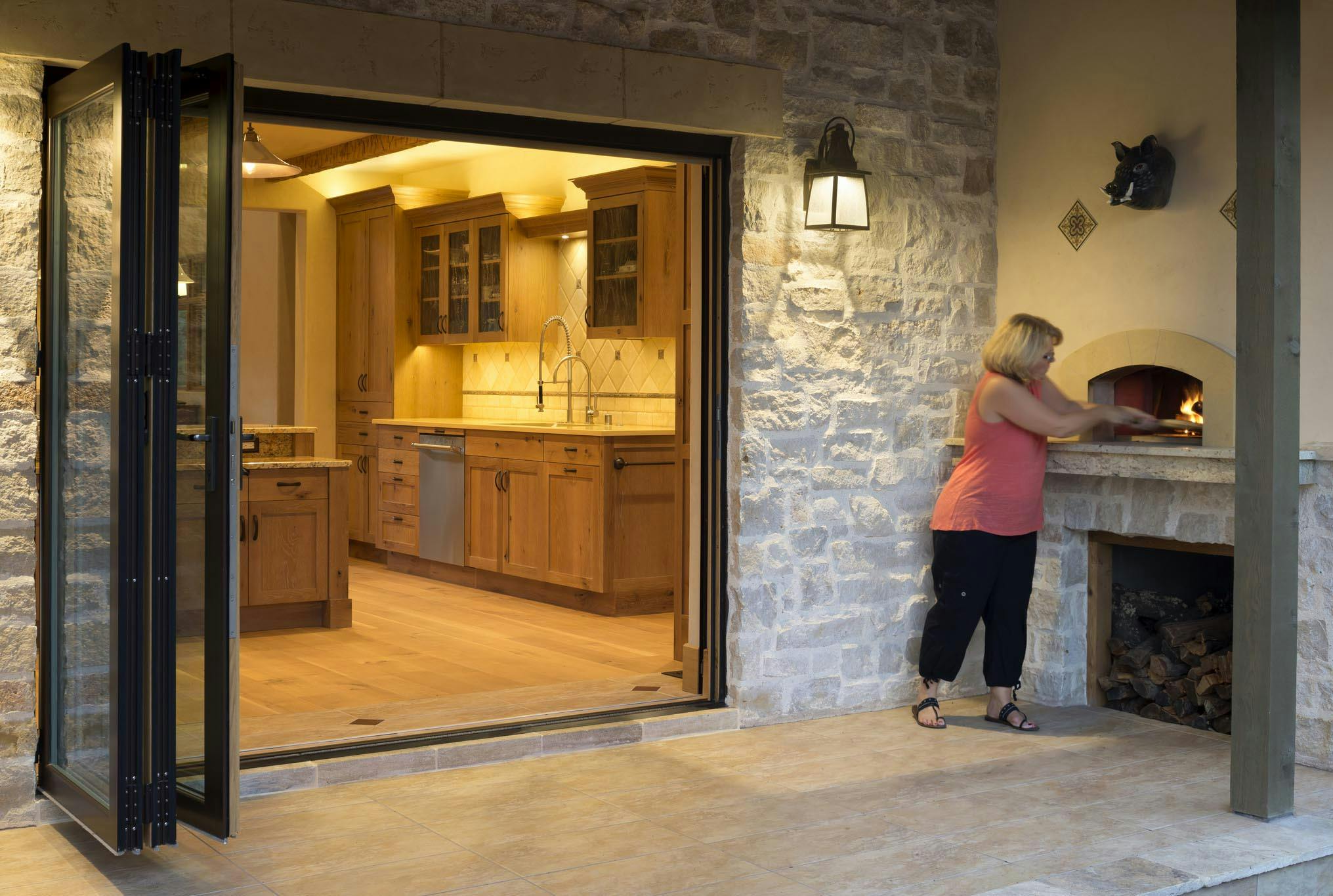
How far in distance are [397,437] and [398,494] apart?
1.29ft

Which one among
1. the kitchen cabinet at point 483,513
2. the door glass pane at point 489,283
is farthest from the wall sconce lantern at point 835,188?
the door glass pane at point 489,283

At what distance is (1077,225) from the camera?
5.58m

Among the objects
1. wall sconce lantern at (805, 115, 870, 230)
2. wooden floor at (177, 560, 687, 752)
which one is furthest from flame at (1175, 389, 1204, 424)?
wooden floor at (177, 560, 687, 752)

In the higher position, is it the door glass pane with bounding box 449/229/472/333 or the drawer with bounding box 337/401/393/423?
the door glass pane with bounding box 449/229/472/333

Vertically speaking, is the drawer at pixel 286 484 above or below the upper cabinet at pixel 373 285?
below

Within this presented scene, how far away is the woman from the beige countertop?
7.21 ft

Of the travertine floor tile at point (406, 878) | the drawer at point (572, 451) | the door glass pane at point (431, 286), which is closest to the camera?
the travertine floor tile at point (406, 878)

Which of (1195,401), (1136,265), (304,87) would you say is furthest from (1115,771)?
(304,87)

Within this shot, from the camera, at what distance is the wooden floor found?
5086 millimetres

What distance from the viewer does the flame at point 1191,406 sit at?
17.2 feet

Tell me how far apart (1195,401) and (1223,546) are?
570 millimetres

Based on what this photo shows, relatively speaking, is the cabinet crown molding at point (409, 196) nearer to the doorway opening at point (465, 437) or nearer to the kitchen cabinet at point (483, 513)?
the doorway opening at point (465, 437)

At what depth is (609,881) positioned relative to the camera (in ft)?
11.6

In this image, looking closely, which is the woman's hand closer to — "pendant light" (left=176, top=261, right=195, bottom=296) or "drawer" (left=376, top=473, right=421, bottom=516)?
"pendant light" (left=176, top=261, right=195, bottom=296)
